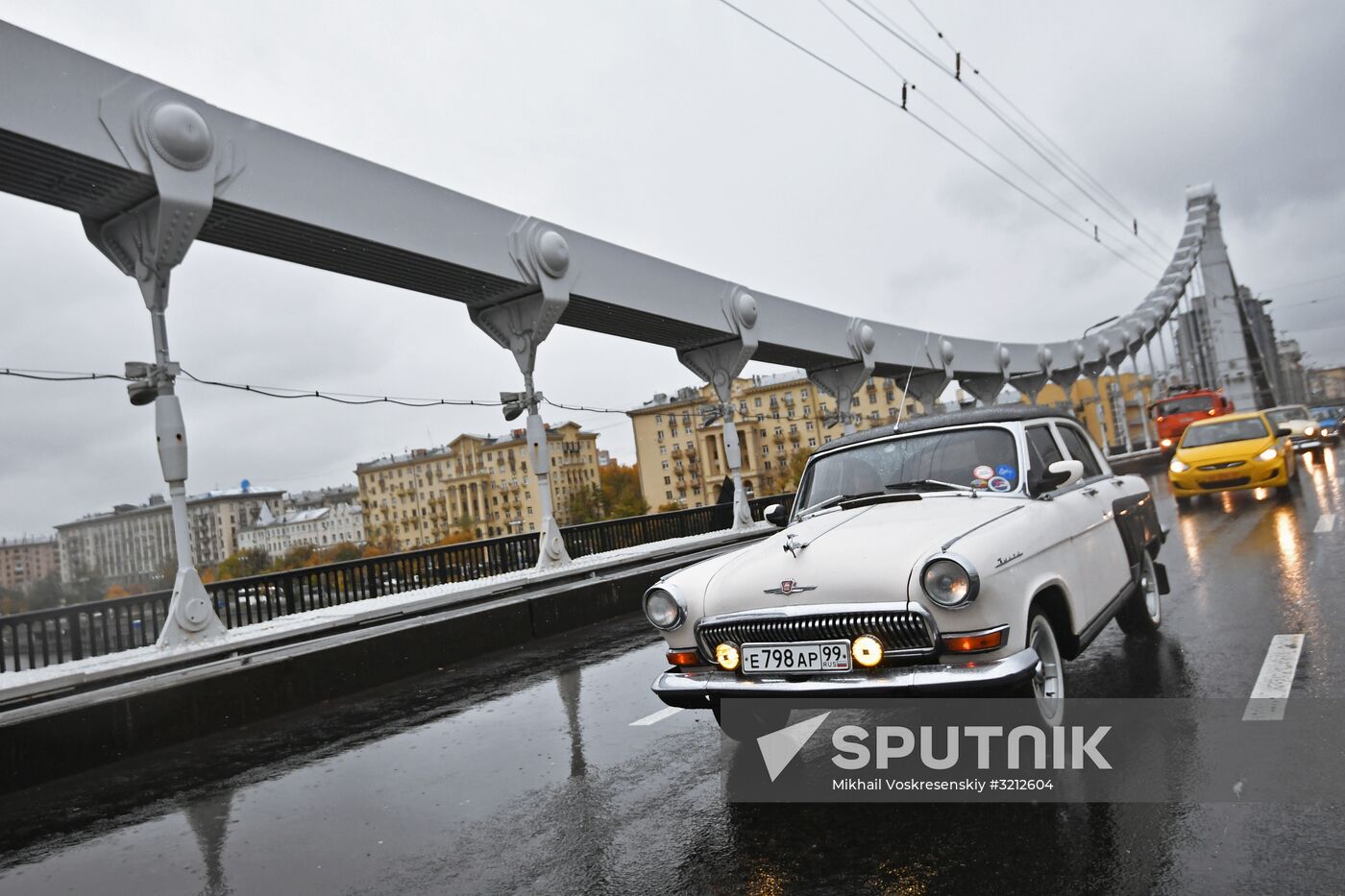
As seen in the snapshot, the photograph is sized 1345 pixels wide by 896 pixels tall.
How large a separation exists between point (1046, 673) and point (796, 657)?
1144 mm

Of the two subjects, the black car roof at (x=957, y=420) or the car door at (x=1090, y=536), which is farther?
the black car roof at (x=957, y=420)

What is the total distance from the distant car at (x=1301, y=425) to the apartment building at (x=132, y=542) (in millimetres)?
22797

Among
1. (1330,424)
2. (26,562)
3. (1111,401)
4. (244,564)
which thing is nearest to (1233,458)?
(244,564)

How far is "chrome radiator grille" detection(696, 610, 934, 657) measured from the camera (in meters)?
3.64

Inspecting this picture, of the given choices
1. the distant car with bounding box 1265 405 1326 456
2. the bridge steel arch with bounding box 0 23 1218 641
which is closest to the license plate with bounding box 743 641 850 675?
the bridge steel arch with bounding box 0 23 1218 641

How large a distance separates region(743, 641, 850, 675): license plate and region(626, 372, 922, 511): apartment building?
13259mm

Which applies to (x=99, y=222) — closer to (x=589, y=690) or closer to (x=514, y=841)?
(x=589, y=690)

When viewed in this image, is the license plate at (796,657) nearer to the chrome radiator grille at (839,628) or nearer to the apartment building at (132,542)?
the chrome radiator grille at (839,628)

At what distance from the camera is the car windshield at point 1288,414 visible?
1062 inches

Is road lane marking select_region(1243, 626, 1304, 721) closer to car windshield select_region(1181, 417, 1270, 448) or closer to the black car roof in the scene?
the black car roof

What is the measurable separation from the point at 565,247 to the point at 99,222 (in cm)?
681

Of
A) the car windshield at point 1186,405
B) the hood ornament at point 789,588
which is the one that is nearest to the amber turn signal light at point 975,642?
the hood ornament at point 789,588

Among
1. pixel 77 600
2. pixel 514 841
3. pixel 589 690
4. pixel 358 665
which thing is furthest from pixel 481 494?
pixel 514 841

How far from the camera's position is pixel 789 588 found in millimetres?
3945
